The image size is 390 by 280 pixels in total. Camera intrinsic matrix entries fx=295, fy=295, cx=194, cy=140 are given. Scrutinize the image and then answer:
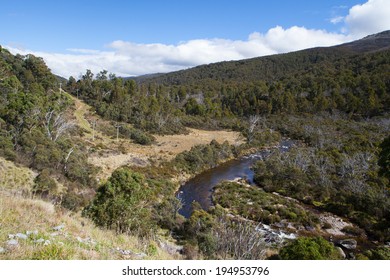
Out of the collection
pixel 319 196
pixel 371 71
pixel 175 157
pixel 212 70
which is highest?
pixel 212 70

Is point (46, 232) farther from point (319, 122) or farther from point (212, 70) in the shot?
point (212, 70)

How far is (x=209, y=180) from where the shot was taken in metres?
36.6

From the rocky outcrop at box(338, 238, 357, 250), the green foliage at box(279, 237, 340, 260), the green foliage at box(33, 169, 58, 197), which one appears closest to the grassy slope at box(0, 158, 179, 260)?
the green foliage at box(279, 237, 340, 260)

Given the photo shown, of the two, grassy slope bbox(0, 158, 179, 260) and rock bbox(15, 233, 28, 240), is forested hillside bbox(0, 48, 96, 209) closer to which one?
grassy slope bbox(0, 158, 179, 260)

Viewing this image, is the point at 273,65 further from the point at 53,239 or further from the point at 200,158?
the point at 53,239

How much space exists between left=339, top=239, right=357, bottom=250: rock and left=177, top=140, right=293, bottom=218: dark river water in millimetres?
11643

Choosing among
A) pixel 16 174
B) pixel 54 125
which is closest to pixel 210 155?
pixel 54 125

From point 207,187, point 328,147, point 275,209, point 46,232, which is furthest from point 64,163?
point 328,147

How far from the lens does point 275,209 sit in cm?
2592

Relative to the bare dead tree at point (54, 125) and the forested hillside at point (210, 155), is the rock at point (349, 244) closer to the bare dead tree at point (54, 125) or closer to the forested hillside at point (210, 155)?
the forested hillside at point (210, 155)

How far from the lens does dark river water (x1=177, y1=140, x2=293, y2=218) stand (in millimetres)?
29131

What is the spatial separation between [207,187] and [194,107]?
2034 inches

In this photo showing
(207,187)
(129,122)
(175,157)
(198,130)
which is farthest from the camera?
(198,130)

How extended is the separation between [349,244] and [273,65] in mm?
164034
